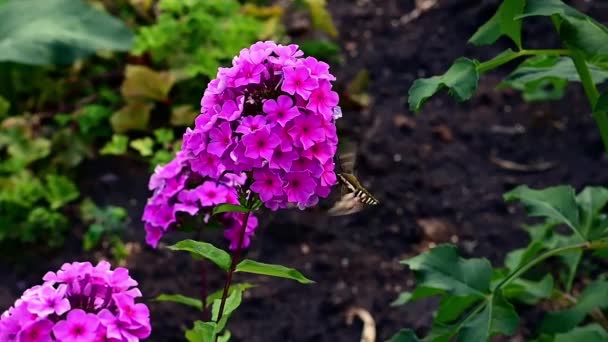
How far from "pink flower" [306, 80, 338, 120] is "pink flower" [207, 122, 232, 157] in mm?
148

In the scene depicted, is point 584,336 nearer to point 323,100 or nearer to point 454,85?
point 454,85

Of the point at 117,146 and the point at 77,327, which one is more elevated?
the point at 77,327

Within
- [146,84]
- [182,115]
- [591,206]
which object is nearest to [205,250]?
[591,206]

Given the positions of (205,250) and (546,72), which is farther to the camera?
(546,72)

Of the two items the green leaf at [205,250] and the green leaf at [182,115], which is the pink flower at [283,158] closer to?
the green leaf at [205,250]

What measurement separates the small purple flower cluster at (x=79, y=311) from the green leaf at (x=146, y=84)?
2.40m

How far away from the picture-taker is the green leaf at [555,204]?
226cm

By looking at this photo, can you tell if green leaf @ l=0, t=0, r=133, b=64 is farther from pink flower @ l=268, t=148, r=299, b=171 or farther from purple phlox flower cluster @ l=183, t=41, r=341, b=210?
pink flower @ l=268, t=148, r=299, b=171

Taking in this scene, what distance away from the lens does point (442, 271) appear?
2.24 m

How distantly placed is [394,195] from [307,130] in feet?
7.33

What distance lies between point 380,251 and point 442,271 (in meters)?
1.20

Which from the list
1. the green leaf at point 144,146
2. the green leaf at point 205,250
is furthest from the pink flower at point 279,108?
the green leaf at point 144,146

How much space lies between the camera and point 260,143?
150 cm

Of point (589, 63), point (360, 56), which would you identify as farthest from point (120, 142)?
point (589, 63)
